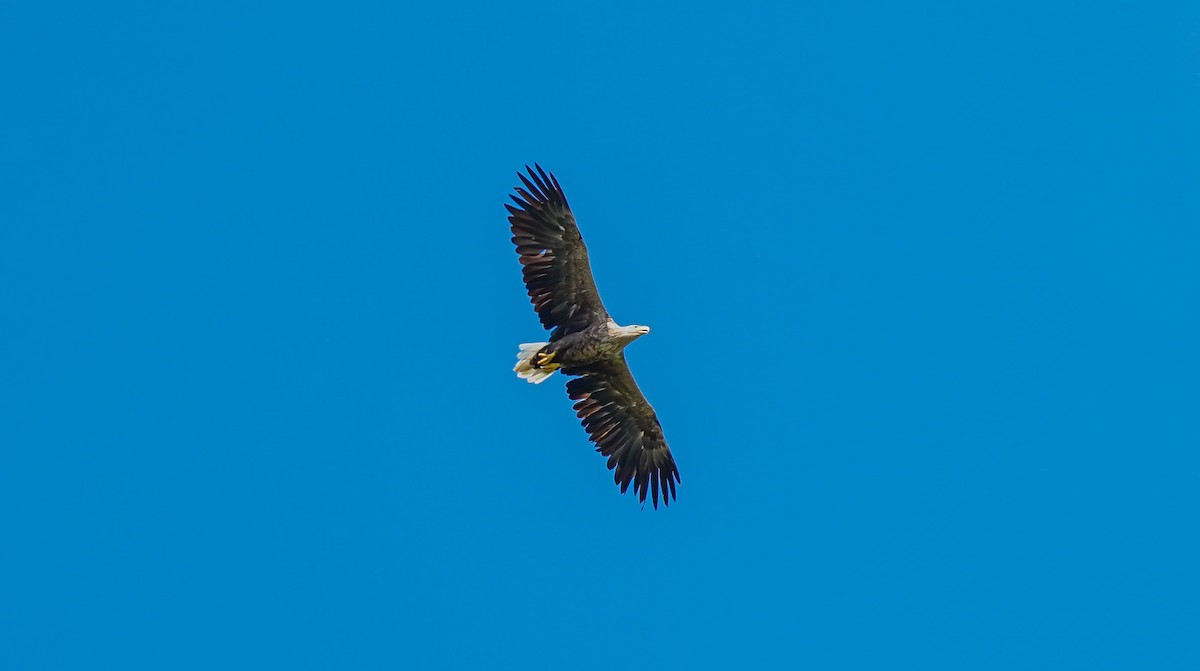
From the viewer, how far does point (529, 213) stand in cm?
2342

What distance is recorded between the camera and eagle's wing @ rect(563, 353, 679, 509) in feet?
80.4

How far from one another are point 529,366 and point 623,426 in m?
1.91

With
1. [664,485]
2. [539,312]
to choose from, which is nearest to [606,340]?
[539,312]

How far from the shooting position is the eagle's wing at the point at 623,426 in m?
24.5

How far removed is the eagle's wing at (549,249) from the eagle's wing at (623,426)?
113cm

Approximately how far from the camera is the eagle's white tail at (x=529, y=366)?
→ 23734mm

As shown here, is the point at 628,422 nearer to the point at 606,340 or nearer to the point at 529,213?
the point at 606,340

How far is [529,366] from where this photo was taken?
2380cm

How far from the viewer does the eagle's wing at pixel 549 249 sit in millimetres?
23422

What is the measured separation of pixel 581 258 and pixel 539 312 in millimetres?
894

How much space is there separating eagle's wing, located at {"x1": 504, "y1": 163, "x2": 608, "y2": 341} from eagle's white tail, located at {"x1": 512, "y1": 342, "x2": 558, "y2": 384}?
43cm

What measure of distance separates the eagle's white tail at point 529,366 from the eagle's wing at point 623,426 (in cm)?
45

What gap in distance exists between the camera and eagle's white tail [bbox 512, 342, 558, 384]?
77.9ft

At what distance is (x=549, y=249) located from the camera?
2347 cm
